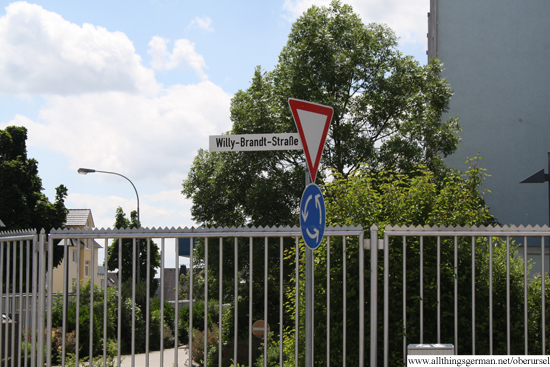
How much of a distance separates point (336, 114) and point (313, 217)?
54.1 ft

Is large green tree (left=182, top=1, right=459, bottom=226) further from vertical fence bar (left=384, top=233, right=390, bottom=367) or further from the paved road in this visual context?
vertical fence bar (left=384, top=233, right=390, bottom=367)

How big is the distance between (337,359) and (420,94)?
17.6m

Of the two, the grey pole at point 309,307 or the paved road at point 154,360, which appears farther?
the paved road at point 154,360

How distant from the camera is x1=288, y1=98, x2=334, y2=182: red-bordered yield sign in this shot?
480 centimetres

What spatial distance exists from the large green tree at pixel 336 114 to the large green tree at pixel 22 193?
12017 mm

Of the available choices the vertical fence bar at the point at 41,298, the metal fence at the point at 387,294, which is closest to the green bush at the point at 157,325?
the vertical fence bar at the point at 41,298

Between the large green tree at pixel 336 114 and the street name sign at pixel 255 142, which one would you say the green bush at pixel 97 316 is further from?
the street name sign at pixel 255 142

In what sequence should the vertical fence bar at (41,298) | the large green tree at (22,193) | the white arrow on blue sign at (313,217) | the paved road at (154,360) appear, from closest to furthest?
1. the white arrow on blue sign at (313,217)
2. the vertical fence bar at (41,298)
3. the paved road at (154,360)
4. the large green tree at (22,193)

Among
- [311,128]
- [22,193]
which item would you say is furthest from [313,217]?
[22,193]

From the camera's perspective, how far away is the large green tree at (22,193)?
3008 centimetres

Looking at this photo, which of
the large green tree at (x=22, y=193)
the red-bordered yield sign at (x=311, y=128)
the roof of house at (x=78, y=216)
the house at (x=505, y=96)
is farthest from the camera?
the roof of house at (x=78, y=216)

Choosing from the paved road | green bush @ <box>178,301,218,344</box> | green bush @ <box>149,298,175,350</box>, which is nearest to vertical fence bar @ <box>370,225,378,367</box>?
the paved road

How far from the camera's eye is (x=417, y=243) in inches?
257

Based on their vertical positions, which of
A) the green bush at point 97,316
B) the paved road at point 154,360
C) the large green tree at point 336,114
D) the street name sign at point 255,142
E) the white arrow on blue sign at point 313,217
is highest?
the large green tree at point 336,114
